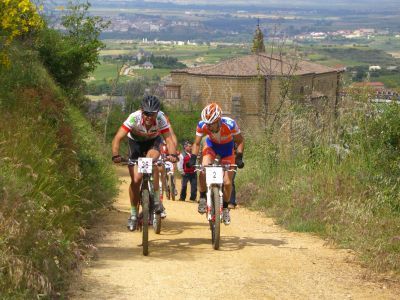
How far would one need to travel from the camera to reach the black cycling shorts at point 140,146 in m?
11.5

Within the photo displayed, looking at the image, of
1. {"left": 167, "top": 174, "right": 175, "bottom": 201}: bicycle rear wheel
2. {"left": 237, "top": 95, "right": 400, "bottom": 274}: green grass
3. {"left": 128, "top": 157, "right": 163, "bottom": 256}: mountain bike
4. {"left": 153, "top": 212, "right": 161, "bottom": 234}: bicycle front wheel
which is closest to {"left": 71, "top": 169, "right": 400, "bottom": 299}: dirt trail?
{"left": 153, "top": 212, "right": 161, "bottom": 234}: bicycle front wheel

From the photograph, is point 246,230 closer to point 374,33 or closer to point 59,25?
point 59,25

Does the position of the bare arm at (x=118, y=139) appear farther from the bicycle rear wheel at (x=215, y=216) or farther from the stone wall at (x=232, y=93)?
the stone wall at (x=232, y=93)

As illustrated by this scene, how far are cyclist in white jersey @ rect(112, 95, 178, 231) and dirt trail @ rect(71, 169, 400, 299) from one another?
0.74m

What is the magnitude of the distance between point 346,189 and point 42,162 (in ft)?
18.3

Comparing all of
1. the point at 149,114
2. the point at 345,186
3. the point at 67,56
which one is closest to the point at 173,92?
the point at 67,56

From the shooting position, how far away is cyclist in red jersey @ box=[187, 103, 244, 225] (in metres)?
11.4

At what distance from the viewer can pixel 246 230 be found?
1333cm

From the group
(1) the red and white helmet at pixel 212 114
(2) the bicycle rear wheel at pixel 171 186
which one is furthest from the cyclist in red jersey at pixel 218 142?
(2) the bicycle rear wheel at pixel 171 186

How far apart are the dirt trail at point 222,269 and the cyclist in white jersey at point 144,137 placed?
2.44ft

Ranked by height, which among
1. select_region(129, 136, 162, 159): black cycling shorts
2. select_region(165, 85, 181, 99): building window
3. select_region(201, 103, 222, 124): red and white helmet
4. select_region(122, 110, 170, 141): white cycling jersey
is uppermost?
select_region(201, 103, 222, 124): red and white helmet

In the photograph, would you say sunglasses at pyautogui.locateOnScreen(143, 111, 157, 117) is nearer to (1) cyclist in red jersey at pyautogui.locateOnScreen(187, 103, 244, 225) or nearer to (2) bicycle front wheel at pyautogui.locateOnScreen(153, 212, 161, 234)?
(1) cyclist in red jersey at pyautogui.locateOnScreen(187, 103, 244, 225)

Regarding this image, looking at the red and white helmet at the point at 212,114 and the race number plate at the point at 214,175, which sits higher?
the red and white helmet at the point at 212,114

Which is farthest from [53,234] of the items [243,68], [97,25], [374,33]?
[374,33]
